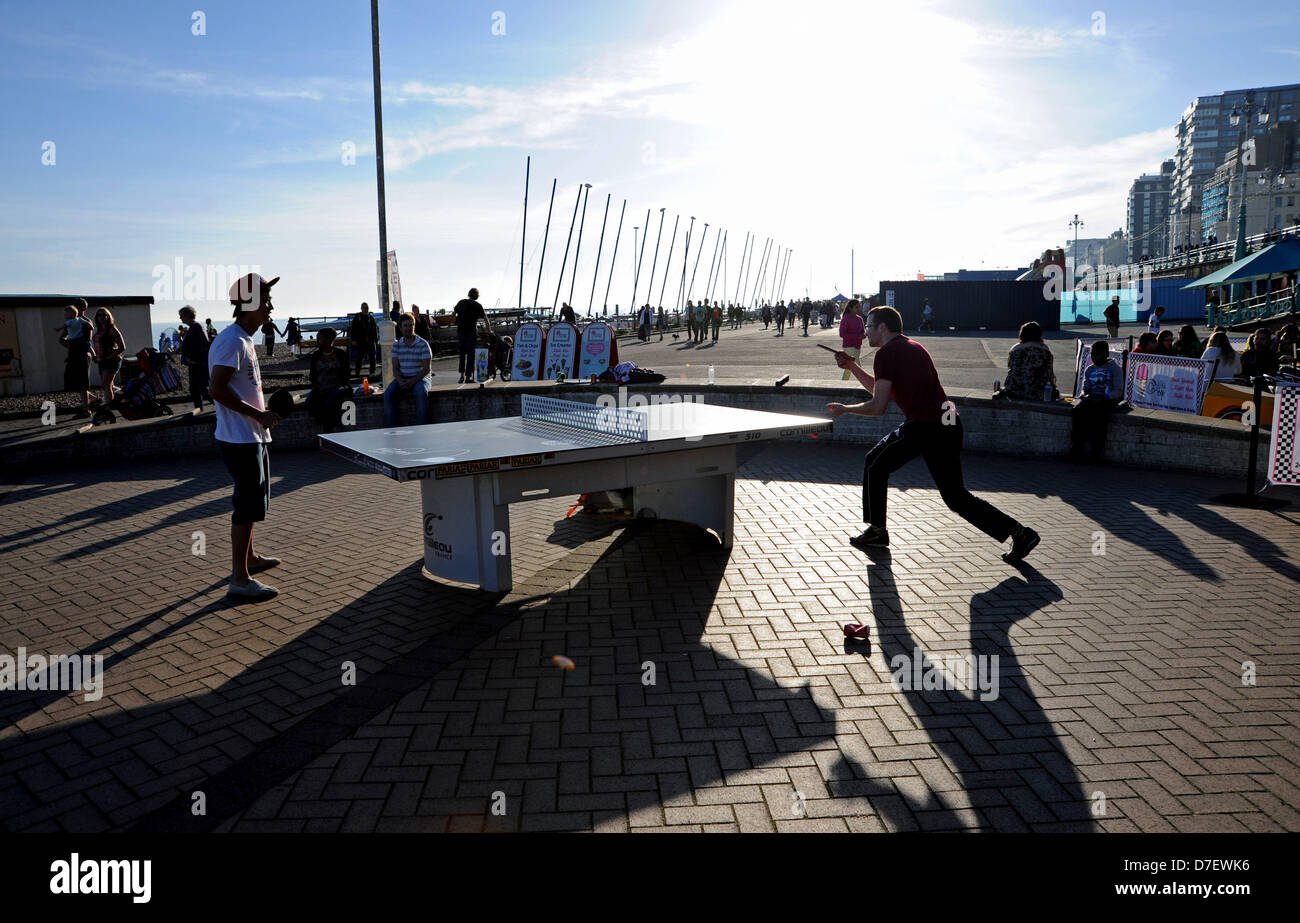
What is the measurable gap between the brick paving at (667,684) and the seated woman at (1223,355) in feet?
16.0

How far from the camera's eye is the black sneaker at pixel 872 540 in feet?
24.3

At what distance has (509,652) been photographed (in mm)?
5223

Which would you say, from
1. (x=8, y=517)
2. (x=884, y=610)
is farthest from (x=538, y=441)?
(x=8, y=517)

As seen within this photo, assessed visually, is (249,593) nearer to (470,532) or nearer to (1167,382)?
(470,532)

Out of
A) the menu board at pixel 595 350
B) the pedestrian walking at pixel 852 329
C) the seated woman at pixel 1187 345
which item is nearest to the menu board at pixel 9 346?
the menu board at pixel 595 350

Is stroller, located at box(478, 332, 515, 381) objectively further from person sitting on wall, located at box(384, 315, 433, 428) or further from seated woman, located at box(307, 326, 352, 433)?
person sitting on wall, located at box(384, 315, 433, 428)

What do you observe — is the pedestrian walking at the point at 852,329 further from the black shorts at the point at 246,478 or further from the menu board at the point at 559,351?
the black shorts at the point at 246,478

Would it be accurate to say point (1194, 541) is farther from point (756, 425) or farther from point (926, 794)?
point (926, 794)

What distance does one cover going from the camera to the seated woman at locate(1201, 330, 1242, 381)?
40.6 feet

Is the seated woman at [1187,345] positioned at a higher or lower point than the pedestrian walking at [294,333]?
lower

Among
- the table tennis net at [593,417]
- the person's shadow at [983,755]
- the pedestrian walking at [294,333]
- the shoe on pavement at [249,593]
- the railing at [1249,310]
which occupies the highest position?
the railing at [1249,310]

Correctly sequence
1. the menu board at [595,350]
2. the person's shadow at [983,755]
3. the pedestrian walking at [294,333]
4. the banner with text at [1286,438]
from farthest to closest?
the pedestrian walking at [294,333] < the menu board at [595,350] < the banner with text at [1286,438] < the person's shadow at [983,755]

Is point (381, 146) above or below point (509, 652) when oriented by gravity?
above
